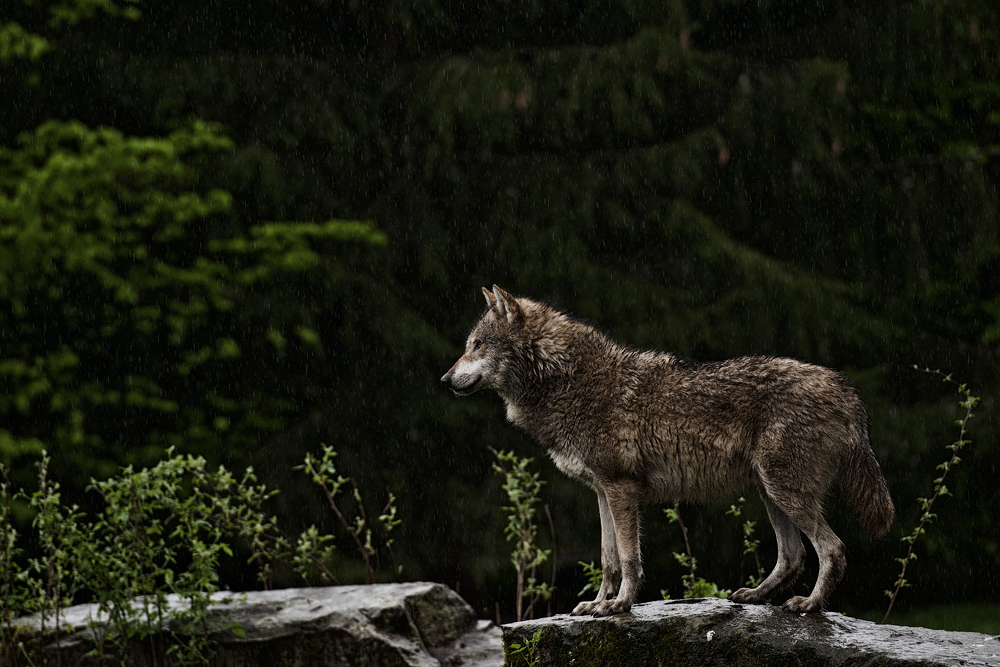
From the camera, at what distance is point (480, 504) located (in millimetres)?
8672

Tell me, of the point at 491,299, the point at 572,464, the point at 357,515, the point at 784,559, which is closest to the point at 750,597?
the point at 784,559

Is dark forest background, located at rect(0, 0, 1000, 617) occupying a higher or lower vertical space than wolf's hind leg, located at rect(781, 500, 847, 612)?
higher

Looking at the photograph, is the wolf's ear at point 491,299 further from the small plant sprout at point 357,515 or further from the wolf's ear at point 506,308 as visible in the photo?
the small plant sprout at point 357,515

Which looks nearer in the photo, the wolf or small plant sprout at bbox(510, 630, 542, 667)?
the wolf

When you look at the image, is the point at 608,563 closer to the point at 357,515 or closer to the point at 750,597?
the point at 750,597

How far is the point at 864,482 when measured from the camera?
15.5 ft

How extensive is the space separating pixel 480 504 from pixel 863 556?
3.26 m

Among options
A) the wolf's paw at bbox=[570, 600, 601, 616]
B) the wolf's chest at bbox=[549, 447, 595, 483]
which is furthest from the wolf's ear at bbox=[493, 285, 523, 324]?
the wolf's paw at bbox=[570, 600, 601, 616]

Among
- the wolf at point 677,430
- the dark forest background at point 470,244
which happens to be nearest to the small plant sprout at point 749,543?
the dark forest background at point 470,244

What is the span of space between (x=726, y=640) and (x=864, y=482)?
100cm

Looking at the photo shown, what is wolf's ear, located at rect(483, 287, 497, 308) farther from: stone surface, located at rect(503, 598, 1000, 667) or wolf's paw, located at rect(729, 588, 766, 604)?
wolf's paw, located at rect(729, 588, 766, 604)

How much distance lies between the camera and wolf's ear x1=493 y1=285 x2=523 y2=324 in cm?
527

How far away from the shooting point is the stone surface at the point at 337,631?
→ 5996mm

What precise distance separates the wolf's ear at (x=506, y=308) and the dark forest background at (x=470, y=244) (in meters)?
3.37
